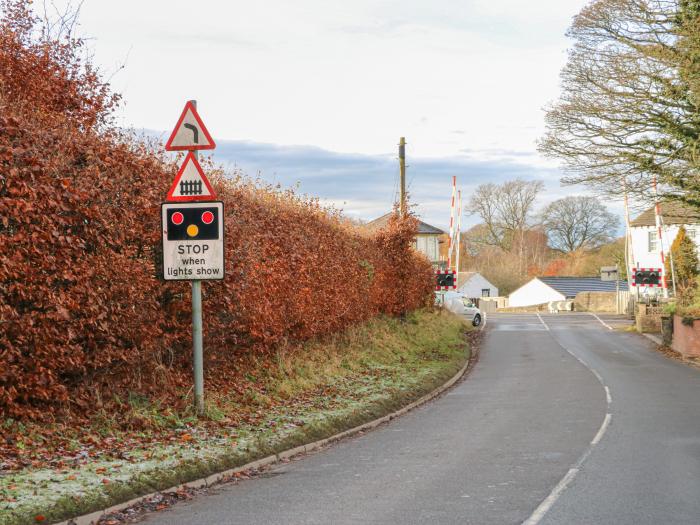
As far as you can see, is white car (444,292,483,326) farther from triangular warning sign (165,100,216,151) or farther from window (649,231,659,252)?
triangular warning sign (165,100,216,151)

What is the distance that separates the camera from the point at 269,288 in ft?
50.2

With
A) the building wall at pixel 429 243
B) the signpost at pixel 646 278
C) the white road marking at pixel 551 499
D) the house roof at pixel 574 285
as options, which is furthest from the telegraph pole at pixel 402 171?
the house roof at pixel 574 285

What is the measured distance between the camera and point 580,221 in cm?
9662

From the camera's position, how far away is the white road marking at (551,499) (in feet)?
23.3

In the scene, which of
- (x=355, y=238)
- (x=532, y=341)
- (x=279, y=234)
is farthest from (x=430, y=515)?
→ (x=532, y=341)

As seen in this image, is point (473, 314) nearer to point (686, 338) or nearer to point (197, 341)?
point (686, 338)

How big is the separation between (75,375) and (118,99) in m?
6.13

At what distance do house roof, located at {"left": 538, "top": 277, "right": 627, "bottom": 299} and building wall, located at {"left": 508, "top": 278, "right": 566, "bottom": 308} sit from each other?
0.60m

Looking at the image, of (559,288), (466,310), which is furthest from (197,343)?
(559,288)

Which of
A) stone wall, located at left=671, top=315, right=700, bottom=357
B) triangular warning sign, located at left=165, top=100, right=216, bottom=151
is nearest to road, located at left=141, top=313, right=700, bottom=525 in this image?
triangular warning sign, located at left=165, top=100, right=216, bottom=151

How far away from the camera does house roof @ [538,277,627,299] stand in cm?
8838

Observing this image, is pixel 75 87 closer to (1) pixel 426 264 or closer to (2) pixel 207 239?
(2) pixel 207 239

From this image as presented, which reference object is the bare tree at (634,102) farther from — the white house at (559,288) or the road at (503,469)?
the white house at (559,288)

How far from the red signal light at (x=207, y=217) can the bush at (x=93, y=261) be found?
724 mm
